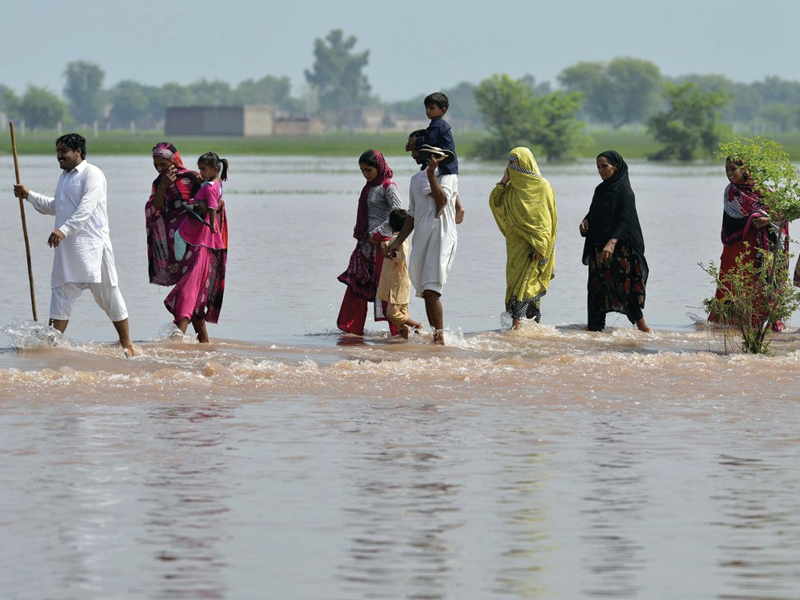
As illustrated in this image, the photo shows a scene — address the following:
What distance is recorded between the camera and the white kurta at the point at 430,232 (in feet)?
36.8

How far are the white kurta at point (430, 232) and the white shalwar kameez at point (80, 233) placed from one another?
7.05 feet

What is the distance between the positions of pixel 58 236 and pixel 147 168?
53.0m

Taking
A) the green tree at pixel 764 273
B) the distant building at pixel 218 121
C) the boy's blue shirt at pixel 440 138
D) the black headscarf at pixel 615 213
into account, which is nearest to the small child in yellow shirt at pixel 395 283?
the boy's blue shirt at pixel 440 138

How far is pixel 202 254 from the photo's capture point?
11344 millimetres

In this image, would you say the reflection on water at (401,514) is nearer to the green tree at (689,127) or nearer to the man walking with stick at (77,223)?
the man walking with stick at (77,223)

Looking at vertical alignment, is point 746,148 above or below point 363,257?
above

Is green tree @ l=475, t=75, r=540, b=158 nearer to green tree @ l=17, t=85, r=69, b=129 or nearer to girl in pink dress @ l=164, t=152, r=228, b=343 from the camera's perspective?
girl in pink dress @ l=164, t=152, r=228, b=343

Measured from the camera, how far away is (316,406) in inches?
360

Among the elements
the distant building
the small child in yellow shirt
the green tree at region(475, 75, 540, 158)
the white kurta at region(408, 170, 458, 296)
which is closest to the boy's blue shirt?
the white kurta at region(408, 170, 458, 296)

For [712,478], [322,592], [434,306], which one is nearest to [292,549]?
[322,592]

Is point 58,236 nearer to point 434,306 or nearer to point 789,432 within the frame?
point 434,306

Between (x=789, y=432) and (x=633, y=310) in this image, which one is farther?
(x=633, y=310)

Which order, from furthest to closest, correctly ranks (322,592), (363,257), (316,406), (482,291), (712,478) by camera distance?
(482,291) → (363,257) → (316,406) → (712,478) → (322,592)

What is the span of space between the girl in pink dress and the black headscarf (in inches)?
109
